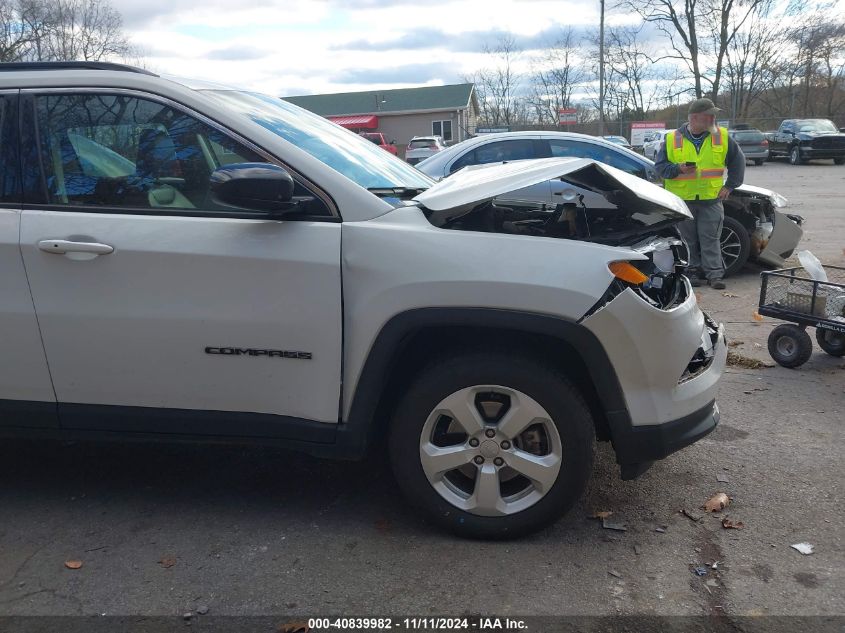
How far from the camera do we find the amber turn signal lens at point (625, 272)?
117 inches

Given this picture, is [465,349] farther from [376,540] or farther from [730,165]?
[730,165]

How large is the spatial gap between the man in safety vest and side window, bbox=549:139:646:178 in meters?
0.66

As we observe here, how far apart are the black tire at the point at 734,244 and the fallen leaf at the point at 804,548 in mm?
5823

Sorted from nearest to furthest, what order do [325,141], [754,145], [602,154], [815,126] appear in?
1. [325,141]
2. [602,154]
3. [815,126]
4. [754,145]

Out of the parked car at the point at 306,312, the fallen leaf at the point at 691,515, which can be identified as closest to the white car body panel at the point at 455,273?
the parked car at the point at 306,312

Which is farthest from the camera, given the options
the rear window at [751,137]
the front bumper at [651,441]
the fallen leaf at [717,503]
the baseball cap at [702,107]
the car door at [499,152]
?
the rear window at [751,137]

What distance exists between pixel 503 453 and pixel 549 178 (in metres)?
1.15

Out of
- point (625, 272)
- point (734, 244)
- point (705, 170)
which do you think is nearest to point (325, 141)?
point (625, 272)

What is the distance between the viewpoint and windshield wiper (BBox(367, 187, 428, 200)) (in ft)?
11.0

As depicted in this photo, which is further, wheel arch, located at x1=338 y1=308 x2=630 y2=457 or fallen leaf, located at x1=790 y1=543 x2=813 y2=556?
fallen leaf, located at x1=790 y1=543 x2=813 y2=556

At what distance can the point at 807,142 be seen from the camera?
98.8 feet

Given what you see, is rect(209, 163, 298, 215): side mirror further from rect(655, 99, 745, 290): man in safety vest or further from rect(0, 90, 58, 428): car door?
rect(655, 99, 745, 290): man in safety vest

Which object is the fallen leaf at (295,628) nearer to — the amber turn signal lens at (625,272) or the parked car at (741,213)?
the amber turn signal lens at (625,272)

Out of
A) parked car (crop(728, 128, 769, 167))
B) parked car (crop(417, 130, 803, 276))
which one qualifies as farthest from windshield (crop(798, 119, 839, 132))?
parked car (crop(417, 130, 803, 276))
